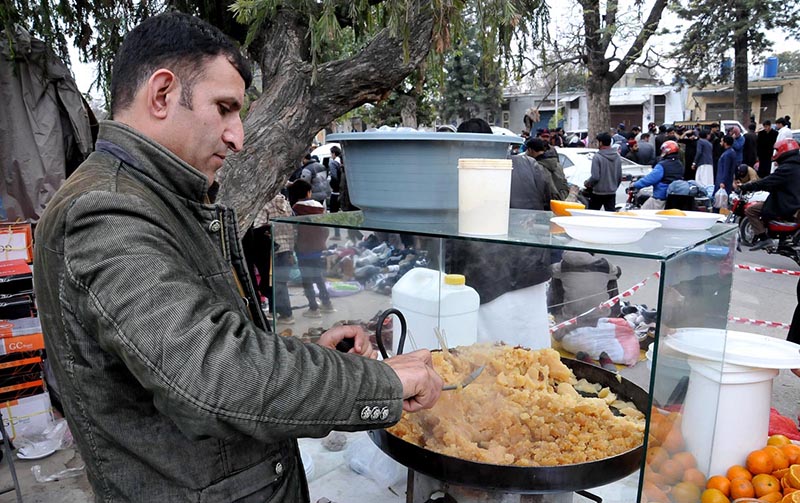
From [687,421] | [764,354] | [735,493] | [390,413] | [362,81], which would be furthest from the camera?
[362,81]

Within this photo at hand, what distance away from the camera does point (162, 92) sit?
1.17 m

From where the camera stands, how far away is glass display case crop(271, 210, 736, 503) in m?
1.61

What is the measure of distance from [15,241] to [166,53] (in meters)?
3.10

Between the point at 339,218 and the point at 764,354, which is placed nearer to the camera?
the point at 764,354

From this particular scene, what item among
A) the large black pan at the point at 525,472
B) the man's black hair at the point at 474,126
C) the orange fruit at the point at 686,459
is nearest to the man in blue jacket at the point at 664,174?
the man's black hair at the point at 474,126

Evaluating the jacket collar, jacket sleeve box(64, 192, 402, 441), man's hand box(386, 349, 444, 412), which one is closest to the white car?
man's hand box(386, 349, 444, 412)

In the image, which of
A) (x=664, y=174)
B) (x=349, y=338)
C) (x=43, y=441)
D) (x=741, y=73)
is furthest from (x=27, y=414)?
(x=741, y=73)

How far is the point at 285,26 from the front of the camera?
11.6 ft

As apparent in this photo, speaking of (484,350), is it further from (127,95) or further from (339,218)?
(127,95)

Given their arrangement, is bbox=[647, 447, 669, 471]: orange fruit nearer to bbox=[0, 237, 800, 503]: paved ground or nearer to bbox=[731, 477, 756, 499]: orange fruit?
bbox=[0, 237, 800, 503]: paved ground

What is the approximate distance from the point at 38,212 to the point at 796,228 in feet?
31.9

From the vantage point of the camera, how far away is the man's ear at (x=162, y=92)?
1151mm

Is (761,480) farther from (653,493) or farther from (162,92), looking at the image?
(162,92)

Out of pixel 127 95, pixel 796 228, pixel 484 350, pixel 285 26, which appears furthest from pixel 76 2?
pixel 796 228
